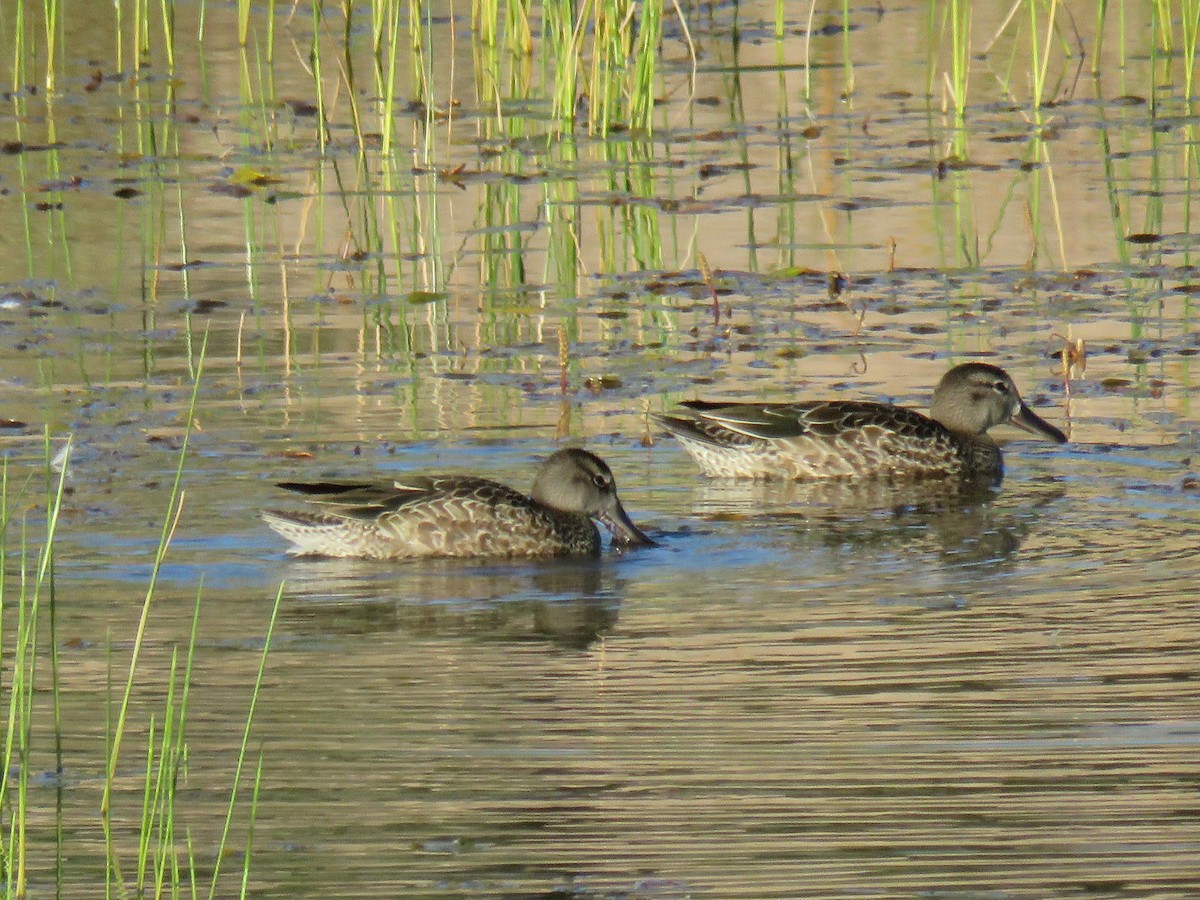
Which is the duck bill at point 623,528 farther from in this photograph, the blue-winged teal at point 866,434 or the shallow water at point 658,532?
the blue-winged teal at point 866,434

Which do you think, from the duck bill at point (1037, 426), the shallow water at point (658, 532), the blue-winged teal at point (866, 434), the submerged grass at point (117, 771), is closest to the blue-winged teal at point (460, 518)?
the shallow water at point (658, 532)

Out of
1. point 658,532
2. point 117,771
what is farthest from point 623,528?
point 117,771

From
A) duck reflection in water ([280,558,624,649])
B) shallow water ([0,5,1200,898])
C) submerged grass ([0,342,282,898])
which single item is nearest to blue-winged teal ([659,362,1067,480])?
shallow water ([0,5,1200,898])

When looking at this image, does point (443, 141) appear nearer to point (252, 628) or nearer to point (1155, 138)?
point (1155, 138)

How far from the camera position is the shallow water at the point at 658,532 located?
559 cm

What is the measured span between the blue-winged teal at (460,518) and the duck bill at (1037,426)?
7.02ft

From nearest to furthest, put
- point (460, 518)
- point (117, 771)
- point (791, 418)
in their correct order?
point (117, 771) < point (460, 518) < point (791, 418)

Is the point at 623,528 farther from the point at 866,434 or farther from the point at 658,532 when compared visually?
the point at 866,434

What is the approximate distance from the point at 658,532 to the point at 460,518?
76cm

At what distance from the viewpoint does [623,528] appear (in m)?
9.07

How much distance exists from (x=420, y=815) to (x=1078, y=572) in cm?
328

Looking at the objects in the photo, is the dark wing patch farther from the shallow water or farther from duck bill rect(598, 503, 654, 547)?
duck bill rect(598, 503, 654, 547)

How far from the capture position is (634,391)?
11.0m

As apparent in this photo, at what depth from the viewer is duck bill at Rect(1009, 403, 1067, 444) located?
10.4 meters
